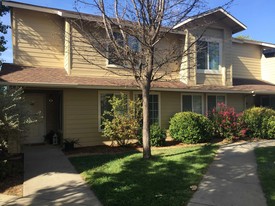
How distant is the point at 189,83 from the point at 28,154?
841 cm

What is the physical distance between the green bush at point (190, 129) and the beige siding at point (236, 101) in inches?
155

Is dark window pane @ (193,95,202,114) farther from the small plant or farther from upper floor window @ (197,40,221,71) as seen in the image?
the small plant

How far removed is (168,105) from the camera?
1430 centimetres

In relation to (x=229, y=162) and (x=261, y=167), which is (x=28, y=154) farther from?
(x=261, y=167)

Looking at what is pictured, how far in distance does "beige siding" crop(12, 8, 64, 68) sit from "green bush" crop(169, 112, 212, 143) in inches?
232

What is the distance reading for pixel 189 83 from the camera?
1493 cm

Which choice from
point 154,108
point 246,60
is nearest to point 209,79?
point 154,108

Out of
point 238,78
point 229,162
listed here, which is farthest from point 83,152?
point 238,78

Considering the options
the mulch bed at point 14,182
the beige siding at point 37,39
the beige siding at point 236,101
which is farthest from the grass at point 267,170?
the beige siding at point 37,39

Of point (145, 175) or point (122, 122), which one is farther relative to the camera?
point (122, 122)

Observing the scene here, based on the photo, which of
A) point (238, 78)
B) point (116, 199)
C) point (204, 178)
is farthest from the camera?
point (238, 78)

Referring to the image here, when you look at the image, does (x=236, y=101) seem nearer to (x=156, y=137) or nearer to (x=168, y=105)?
(x=168, y=105)

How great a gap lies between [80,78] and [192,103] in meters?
6.02

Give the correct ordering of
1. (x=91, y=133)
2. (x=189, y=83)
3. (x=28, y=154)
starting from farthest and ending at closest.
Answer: (x=189, y=83) < (x=91, y=133) < (x=28, y=154)
